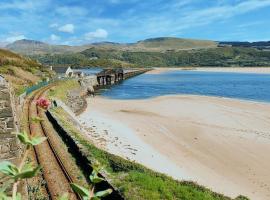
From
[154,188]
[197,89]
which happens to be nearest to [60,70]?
[197,89]

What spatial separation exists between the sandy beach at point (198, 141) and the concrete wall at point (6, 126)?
44.7ft

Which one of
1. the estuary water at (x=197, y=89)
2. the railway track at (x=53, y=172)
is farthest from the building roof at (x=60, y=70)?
the railway track at (x=53, y=172)

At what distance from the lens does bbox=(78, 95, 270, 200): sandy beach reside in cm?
2033

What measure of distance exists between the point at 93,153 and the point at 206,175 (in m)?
6.72

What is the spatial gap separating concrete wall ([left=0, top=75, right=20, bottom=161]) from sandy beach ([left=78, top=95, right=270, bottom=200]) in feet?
44.7

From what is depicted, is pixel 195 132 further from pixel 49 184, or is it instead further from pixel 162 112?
pixel 49 184

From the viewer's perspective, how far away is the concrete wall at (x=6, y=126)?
6.51m

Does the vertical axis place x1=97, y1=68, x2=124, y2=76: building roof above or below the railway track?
below

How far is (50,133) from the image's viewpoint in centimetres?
2361

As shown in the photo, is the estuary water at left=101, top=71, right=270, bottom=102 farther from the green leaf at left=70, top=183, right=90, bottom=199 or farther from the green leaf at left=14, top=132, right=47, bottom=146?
the green leaf at left=14, top=132, right=47, bottom=146

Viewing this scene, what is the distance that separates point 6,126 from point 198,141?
23.1 metres

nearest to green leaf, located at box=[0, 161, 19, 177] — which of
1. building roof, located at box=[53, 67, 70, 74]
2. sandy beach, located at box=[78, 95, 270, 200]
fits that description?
sandy beach, located at box=[78, 95, 270, 200]

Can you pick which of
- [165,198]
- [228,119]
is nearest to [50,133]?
[165,198]

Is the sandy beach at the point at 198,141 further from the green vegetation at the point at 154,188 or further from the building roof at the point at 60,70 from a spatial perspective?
the building roof at the point at 60,70
